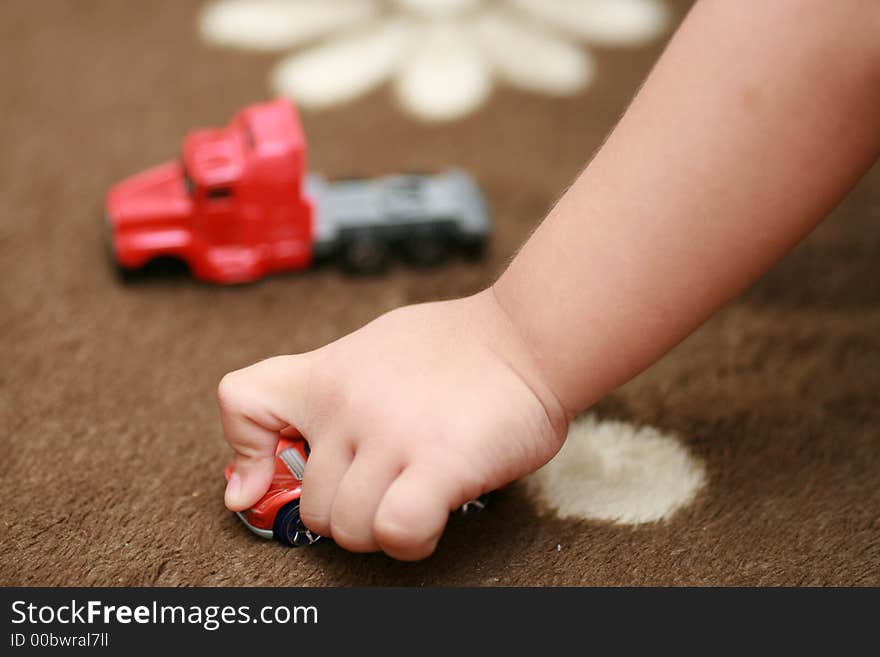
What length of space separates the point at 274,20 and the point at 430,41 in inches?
5.2

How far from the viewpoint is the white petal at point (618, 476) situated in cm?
47

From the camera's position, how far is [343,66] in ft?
2.67

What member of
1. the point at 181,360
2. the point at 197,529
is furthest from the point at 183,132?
the point at 197,529

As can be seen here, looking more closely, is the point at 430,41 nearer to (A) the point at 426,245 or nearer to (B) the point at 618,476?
(A) the point at 426,245

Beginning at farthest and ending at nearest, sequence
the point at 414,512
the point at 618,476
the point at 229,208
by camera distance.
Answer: the point at 229,208 → the point at 618,476 → the point at 414,512

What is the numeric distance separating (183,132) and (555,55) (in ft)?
0.98

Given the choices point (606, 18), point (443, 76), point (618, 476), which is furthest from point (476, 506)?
point (606, 18)

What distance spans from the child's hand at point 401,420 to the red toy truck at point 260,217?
0.20 metres

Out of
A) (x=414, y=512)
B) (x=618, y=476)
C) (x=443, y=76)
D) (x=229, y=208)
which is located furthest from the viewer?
(x=443, y=76)

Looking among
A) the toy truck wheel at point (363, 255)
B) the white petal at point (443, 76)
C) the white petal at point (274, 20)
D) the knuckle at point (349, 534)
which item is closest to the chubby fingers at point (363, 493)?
the knuckle at point (349, 534)

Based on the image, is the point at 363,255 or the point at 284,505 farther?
the point at 363,255

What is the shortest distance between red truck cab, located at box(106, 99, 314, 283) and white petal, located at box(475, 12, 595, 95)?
0.25 meters

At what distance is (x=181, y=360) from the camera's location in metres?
0.56

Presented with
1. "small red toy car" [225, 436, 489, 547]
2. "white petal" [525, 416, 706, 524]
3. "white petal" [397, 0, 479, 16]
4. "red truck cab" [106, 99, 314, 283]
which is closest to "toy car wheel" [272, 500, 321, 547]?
"small red toy car" [225, 436, 489, 547]
